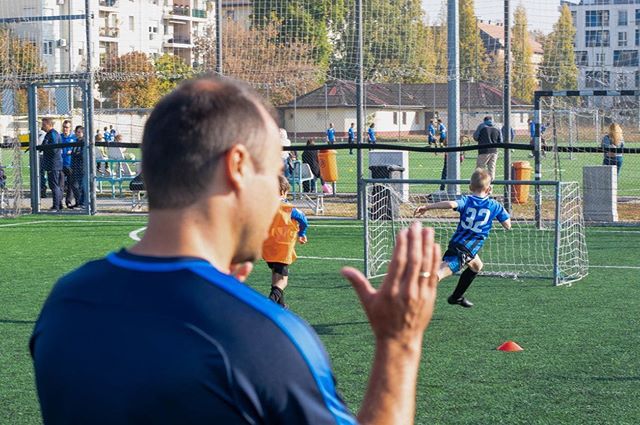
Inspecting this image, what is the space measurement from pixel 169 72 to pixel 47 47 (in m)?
2.63

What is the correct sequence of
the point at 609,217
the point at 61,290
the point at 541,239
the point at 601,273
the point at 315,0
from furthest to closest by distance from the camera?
the point at 315,0 < the point at 609,217 < the point at 541,239 < the point at 601,273 < the point at 61,290

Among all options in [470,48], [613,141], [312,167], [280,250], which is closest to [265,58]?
[470,48]

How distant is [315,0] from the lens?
2127 cm

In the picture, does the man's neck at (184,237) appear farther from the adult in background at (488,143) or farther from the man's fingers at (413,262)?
the adult in background at (488,143)

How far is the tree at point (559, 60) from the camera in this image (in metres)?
20.8

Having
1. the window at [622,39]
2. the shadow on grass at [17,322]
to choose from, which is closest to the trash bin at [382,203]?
the shadow on grass at [17,322]

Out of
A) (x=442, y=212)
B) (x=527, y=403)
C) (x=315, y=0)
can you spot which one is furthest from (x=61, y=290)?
(x=315, y=0)

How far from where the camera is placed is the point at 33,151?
21547 millimetres

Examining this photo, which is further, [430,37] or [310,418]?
[430,37]

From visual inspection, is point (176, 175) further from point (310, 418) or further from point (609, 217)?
point (609, 217)

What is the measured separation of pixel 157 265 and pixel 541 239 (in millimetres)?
14610

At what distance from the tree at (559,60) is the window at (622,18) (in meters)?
1.57

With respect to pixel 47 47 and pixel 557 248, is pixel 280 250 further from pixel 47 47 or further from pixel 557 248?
pixel 47 47

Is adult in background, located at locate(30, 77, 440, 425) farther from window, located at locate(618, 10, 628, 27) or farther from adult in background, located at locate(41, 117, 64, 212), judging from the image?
window, located at locate(618, 10, 628, 27)
